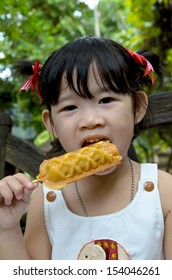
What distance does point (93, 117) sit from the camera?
3.89 feet

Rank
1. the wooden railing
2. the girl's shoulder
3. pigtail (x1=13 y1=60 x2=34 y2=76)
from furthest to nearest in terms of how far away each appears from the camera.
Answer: the wooden railing < pigtail (x1=13 y1=60 x2=34 y2=76) < the girl's shoulder

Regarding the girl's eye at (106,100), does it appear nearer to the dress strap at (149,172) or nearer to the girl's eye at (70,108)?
the girl's eye at (70,108)

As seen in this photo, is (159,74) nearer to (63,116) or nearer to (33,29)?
(63,116)

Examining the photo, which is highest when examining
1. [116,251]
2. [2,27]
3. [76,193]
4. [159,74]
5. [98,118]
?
[2,27]

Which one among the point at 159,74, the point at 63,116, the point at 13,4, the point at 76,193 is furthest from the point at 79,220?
the point at 13,4

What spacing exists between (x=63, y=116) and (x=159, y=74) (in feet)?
2.01

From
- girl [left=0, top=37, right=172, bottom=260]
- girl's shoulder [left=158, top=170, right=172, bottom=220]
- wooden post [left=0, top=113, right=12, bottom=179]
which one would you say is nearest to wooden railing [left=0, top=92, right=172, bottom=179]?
wooden post [left=0, top=113, right=12, bottom=179]

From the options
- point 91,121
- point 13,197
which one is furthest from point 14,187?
point 91,121

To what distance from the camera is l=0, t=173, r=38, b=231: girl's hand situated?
113 centimetres

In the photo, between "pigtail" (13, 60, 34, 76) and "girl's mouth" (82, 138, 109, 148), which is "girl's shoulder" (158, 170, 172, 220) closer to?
"girl's mouth" (82, 138, 109, 148)

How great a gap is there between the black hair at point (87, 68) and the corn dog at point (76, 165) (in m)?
0.20

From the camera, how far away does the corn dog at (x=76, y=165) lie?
3.67ft

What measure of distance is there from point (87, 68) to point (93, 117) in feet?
0.58

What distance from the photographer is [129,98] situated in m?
1.31
